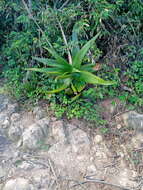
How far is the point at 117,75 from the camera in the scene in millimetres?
2447

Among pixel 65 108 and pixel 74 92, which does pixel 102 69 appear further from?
pixel 65 108

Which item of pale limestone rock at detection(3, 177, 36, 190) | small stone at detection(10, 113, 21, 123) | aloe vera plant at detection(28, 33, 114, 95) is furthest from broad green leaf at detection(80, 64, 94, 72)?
pale limestone rock at detection(3, 177, 36, 190)

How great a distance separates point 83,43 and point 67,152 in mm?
1295

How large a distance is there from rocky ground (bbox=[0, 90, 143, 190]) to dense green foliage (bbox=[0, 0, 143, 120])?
193 mm

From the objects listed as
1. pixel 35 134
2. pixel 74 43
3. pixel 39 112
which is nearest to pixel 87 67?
pixel 74 43

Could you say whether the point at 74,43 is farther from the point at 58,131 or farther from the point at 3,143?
the point at 3,143

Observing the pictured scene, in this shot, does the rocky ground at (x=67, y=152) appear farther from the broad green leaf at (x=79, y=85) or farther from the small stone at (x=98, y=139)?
the broad green leaf at (x=79, y=85)

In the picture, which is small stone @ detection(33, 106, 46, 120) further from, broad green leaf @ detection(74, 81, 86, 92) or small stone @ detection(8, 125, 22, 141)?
broad green leaf @ detection(74, 81, 86, 92)

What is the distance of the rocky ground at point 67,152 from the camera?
180 centimetres

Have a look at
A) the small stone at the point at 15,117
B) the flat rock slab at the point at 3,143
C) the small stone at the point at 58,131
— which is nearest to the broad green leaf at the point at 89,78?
the small stone at the point at 58,131

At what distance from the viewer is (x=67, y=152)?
2.02m

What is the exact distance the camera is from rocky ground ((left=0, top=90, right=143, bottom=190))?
1796 millimetres

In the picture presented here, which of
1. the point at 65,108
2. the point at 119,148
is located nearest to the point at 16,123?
the point at 65,108

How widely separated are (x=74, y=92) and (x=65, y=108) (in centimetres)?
20
